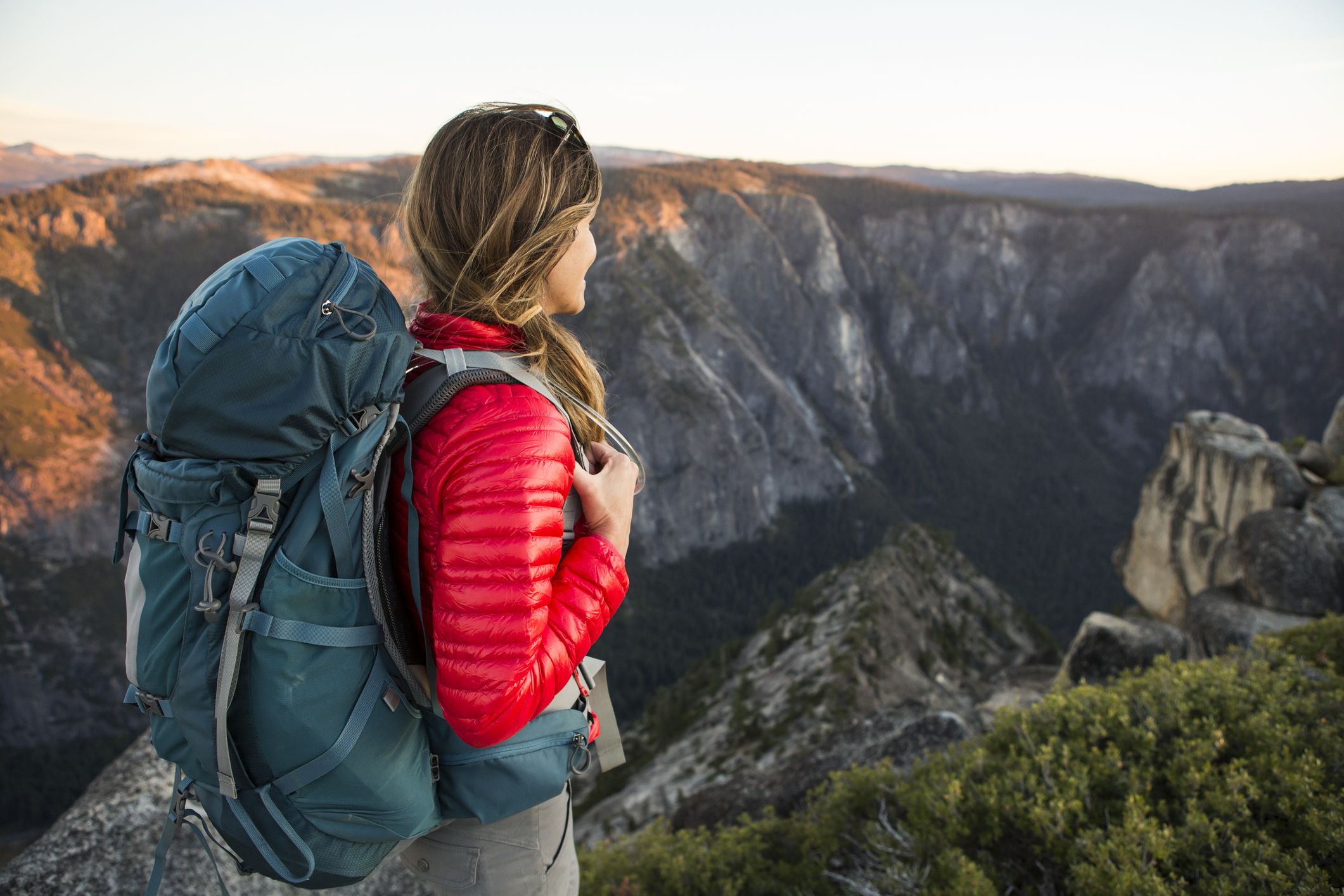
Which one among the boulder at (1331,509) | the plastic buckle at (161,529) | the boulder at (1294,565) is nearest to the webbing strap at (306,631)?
the plastic buckle at (161,529)

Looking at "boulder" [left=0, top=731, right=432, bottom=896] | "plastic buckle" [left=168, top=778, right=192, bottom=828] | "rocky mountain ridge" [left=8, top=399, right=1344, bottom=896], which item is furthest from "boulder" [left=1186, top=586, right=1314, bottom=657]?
"plastic buckle" [left=168, top=778, right=192, bottom=828]

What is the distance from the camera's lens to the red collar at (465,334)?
2.65 metres

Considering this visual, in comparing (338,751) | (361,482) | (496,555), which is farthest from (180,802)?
(496,555)

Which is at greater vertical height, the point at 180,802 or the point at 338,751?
the point at 338,751

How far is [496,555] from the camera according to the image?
2.26 m

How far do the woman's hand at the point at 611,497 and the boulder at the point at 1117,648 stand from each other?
49.3 ft

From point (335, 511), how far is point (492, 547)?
1.58 ft

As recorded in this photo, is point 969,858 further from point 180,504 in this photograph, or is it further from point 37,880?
point 37,880

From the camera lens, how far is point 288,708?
7.34 feet

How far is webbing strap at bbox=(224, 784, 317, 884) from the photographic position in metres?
2.34

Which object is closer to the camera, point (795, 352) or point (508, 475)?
point (508, 475)

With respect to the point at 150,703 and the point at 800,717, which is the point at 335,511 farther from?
the point at 800,717

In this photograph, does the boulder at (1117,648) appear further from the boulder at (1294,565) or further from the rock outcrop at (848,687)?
the boulder at (1294,565)

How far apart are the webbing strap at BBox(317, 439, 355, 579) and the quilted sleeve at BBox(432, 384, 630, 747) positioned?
27 centimetres
